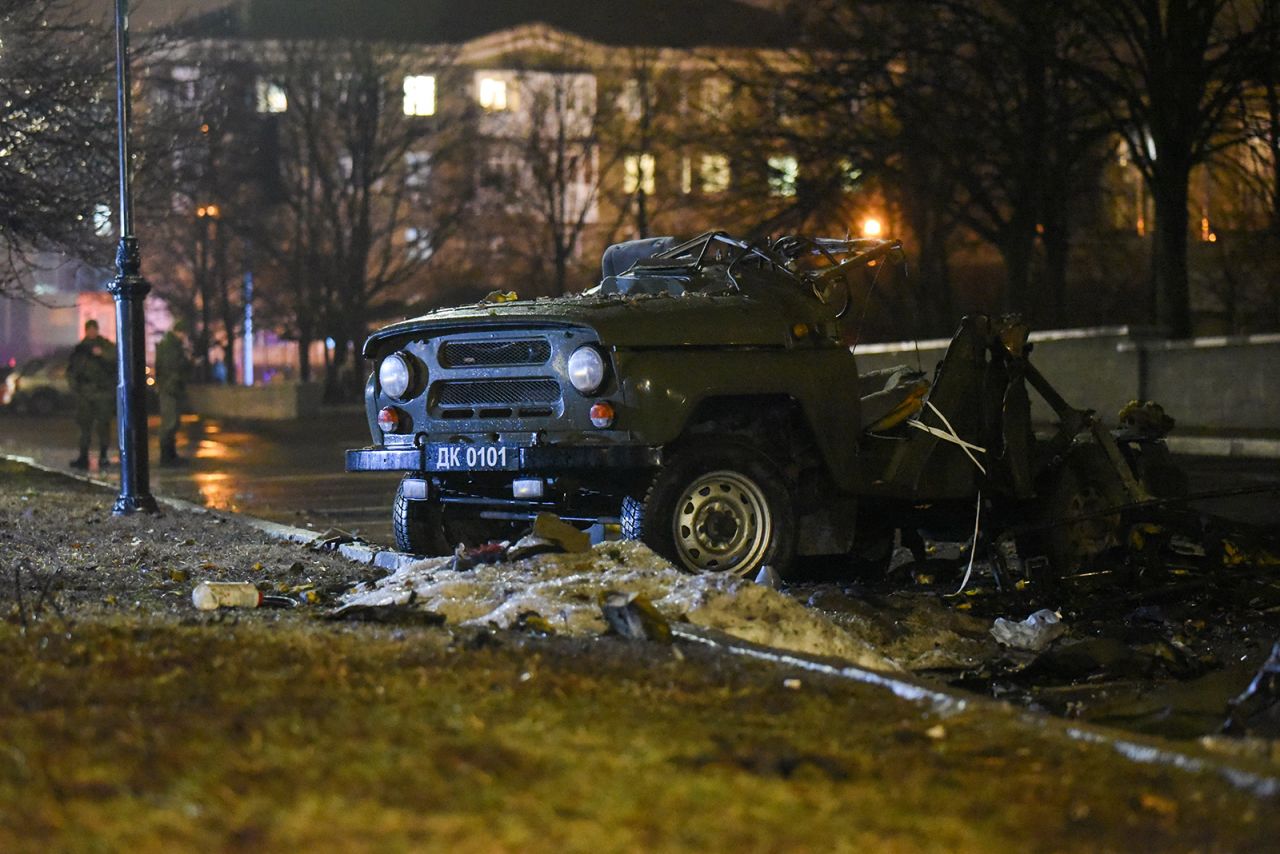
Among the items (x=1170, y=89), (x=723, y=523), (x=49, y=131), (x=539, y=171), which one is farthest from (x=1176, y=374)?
(x=539, y=171)

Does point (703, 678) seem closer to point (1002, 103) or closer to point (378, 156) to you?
point (1002, 103)

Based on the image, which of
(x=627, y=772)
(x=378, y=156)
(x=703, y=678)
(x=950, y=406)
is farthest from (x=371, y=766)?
(x=378, y=156)

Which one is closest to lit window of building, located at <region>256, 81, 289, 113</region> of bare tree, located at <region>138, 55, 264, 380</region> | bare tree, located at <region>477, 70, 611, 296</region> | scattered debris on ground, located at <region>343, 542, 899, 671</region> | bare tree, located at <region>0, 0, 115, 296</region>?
bare tree, located at <region>138, 55, 264, 380</region>

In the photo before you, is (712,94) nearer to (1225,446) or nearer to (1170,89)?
(1170,89)

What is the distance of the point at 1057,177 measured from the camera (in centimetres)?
→ 3036

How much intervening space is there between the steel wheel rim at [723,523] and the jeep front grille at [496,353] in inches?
40.7

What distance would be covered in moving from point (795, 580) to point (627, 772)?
17.5ft

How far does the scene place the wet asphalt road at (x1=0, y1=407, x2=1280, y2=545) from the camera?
1398cm

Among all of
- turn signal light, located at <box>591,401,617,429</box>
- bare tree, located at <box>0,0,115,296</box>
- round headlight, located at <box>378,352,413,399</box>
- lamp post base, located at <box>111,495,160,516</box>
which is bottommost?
lamp post base, located at <box>111,495,160,516</box>

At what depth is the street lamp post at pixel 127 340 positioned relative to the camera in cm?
1380

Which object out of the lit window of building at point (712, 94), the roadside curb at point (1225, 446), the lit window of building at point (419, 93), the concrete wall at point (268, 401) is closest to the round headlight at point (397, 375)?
the roadside curb at point (1225, 446)

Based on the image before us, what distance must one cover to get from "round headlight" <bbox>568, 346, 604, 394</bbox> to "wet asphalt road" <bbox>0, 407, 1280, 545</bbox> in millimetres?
3612

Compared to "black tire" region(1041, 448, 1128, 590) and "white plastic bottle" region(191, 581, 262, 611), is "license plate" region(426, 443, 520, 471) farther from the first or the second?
"black tire" region(1041, 448, 1128, 590)

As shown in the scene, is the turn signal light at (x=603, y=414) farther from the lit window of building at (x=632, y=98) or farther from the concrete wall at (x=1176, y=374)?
the lit window of building at (x=632, y=98)
